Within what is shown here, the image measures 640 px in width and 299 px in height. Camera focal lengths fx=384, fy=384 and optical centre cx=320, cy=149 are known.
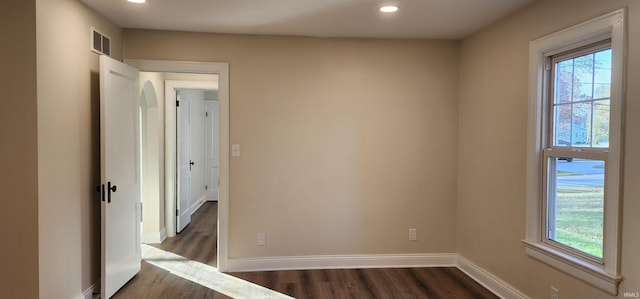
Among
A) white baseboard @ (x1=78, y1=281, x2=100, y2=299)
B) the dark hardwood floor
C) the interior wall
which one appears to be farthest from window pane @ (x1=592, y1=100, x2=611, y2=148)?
the interior wall

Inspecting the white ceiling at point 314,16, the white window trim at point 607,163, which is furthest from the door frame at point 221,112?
the white window trim at point 607,163

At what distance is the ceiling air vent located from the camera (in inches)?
118

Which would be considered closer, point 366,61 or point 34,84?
point 34,84

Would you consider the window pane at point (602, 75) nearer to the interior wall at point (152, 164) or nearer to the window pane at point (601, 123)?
the window pane at point (601, 123)

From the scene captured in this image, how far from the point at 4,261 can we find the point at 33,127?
83 cm

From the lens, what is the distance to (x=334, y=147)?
385 centimetres

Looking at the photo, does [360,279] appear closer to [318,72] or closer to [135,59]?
[318,72]

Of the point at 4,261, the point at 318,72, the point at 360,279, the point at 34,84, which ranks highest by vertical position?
the point at 318,72

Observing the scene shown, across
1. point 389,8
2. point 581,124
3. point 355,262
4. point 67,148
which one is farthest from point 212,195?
point 581,124

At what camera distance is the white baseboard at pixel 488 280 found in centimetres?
304

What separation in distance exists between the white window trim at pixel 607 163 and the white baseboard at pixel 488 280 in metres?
0.42

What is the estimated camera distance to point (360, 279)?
3.58 m

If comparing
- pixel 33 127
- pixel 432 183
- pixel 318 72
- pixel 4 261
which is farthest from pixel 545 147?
pixel 4 261

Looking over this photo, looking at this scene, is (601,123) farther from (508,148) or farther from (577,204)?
(508,148)
